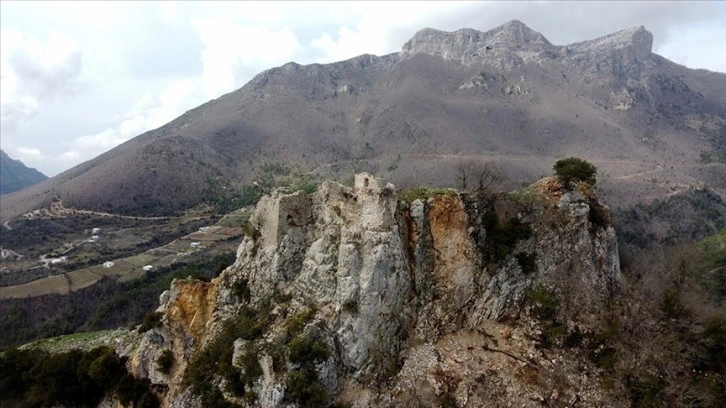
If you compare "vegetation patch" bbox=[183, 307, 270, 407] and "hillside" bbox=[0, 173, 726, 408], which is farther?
"vegetation patch" bbox=[183, 307, 270, 407]

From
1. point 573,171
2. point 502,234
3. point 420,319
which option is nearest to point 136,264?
point 420,319

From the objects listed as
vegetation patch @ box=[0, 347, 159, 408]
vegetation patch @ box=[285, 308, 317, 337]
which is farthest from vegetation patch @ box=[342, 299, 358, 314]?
vegetation patch @ box=[0, 347, 159, 408]

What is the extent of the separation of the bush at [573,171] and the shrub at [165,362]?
31.9 metres

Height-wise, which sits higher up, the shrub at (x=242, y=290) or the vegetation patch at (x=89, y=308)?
the shrub at (x=242, y=290)

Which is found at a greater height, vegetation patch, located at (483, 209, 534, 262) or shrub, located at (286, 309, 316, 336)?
vegetation patch, located at (483, 209, 534, 262)

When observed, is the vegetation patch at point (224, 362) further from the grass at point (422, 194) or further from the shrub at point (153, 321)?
the grass at point (422, 194)

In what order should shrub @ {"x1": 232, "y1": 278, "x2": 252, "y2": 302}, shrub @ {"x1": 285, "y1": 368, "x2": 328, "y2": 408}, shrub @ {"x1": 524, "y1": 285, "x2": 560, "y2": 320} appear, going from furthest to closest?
1. shrub @ {"x1": 232, "y1": 278, "x2": 252, "y2": 302}
2. shrub @ {"x1": 524, "y1": 285, "x2": 560, "y2": 320}
3. shrub @ {"x1": 285, "y1": 368, "x2": 328, "y2": 408}

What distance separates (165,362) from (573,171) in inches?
1317

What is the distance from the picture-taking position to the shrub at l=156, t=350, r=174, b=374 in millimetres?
33188

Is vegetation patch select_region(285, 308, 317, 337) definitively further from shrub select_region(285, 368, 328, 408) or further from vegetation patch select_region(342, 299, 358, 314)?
shrub select_region(285, 368, 328, 408)

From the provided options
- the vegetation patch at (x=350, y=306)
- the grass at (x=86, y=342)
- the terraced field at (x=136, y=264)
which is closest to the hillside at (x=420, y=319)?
the vegetation patch at (x=350, y=306)

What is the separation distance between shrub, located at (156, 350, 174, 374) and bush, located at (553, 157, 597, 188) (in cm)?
3189

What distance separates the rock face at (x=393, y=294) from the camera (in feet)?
90.1

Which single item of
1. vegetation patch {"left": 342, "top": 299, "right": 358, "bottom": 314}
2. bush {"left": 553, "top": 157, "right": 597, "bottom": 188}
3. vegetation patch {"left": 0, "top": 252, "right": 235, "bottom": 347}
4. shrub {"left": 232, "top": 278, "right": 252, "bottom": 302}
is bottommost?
vegetation patch {"left": 0, "top": 252, "right": 235, "bottom": 347}
